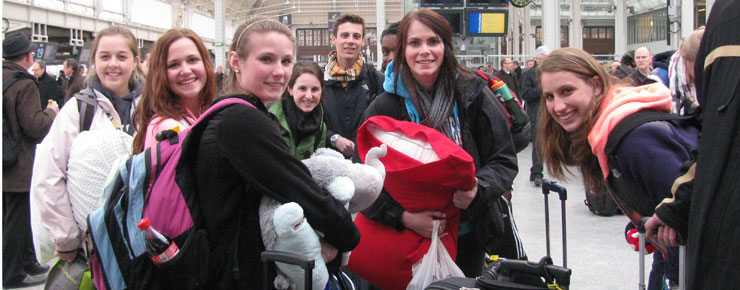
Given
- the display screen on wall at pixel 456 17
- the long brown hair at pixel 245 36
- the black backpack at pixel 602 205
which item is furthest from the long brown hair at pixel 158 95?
the display screen on wall at pixel 456 17

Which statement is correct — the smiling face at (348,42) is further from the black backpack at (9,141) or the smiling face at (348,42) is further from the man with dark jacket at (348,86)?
the black backpack at (9,141)

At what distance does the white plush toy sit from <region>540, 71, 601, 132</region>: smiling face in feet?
3.19

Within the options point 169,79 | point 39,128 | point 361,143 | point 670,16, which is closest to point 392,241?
point 361,143

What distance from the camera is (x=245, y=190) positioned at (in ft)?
6.47

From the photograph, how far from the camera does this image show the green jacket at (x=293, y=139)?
3.80 m

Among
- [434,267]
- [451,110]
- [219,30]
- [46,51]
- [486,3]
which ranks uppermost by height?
[219,30]

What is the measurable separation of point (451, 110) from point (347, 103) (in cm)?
177

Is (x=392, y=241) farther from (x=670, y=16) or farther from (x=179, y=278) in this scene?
(x=670, y=16)

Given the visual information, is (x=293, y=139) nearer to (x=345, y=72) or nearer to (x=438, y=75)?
(x=345, y=72)

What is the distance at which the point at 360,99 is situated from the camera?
4.51 m

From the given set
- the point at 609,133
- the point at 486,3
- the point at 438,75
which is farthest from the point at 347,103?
the point at 486,3

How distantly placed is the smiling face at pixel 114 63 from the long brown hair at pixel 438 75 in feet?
5.00

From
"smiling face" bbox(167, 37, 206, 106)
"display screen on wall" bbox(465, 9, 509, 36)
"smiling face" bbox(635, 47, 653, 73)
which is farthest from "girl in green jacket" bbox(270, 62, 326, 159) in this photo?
"display screen on wall" bbox(465, 9, 509, 36)

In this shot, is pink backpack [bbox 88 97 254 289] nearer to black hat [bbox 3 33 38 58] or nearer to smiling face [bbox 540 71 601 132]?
smiling face [bbox 540 71 601 132]
